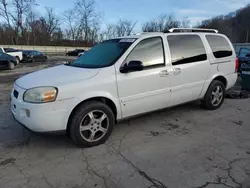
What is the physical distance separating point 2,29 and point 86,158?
56292 mm

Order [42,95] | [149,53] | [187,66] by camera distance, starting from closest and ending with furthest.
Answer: [42,95]
[149,53]
[187,66]

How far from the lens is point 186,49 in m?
4.47

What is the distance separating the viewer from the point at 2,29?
4969cm

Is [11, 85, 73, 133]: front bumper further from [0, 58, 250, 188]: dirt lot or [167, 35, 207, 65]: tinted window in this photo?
[167, 35, 207, 65]: tinted window

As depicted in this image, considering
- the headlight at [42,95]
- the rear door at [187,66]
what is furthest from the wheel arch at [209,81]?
the headlight at [42,95]

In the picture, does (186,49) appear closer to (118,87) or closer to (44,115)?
(118,87)

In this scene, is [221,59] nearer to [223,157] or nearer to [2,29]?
[223,157]

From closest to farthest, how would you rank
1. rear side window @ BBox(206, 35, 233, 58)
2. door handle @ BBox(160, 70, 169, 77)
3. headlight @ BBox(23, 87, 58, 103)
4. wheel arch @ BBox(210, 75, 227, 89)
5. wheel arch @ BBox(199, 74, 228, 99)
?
1. headlight @ BBox(23, 87, 58, 103)
2. door handle @ BBox(160, 70, 169, 77)
3. wheel arch @ BBox(199, 74, 228, 99)
4. rear side window @ BBox(206, 35, 233, 58)
5. wheel arch @ BBox(210, 75, 227, 89)

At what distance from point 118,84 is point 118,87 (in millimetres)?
50

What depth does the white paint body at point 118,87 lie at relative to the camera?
10.3ft

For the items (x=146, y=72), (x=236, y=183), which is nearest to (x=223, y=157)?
(x=236, y=183)

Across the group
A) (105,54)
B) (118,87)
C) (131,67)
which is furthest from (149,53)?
(118,87)

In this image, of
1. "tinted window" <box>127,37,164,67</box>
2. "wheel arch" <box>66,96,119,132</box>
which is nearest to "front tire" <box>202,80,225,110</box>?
"tinted window" <box>127,37,164,67</box>

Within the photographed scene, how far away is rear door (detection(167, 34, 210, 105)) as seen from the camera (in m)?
4.25
